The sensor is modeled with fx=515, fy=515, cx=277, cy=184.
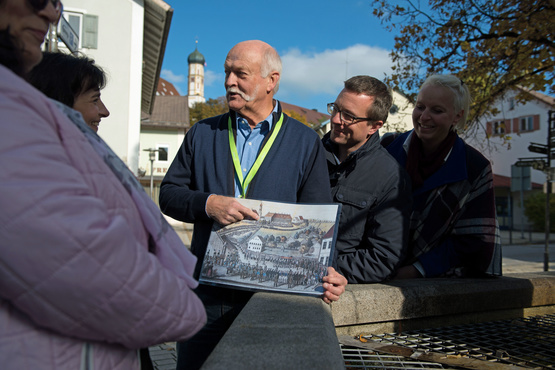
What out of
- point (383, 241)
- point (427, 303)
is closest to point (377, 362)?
point (383, 241)

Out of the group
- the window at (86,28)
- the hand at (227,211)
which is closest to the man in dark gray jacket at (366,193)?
the hand at (227,211)

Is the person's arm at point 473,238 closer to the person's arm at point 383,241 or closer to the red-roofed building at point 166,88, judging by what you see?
the person's arm at point 383,241

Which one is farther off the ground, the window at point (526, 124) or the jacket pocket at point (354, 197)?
the window at point (526, 124)

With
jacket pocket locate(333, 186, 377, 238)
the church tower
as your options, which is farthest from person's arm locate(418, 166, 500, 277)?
the church tower

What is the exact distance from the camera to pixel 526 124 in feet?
133

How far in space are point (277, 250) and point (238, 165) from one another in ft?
1.79

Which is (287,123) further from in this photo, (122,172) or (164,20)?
(164,20)

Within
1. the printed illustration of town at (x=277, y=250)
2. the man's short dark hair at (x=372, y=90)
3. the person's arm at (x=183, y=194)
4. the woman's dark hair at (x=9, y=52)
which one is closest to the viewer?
the woman's dark hair at (x=9, y=52)

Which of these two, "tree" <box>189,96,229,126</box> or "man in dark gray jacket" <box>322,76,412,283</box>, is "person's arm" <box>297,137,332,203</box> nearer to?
"man in dark gray jacket" <box>322,76,412,283</box>

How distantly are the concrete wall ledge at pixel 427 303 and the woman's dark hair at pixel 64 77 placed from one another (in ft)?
5.31

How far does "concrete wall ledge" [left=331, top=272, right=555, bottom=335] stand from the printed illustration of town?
2.25 ft

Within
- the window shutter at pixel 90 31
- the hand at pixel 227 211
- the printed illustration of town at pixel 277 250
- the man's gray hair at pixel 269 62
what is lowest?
the printed illustration of town at pixel 277 250

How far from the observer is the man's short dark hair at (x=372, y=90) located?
10.4ft

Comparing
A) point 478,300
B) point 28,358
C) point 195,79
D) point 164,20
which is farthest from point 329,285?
point 195,79
